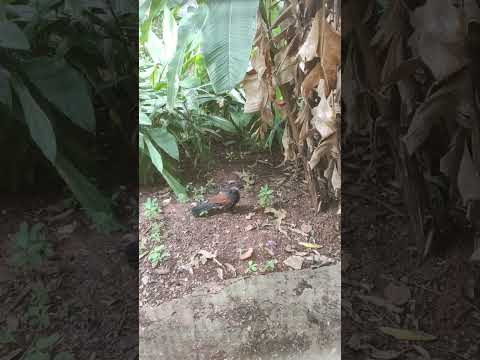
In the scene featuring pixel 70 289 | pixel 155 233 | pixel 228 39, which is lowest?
pixel 70 289

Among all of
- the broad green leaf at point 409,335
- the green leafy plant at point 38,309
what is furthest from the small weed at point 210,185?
the broad green leaf at point 409,335

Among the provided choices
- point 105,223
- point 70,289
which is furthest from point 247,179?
point 70,289

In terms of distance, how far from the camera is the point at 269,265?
1174 millimetres

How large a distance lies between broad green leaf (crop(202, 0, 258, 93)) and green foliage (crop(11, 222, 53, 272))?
1.34 ft

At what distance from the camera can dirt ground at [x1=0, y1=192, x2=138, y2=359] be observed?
1108 millimetres

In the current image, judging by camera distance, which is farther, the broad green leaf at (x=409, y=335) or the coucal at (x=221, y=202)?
the broad green leaf at (x=409, y=335)

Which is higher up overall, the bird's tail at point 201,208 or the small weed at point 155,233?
the bird's tail at point 201,208

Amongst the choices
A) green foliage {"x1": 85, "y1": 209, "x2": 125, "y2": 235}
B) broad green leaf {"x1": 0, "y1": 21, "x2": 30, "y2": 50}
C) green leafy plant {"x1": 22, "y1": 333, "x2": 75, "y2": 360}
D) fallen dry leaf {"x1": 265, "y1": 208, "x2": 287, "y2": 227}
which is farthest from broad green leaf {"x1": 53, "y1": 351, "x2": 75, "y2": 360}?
broad green leaf {"x1": 0, "y1": 21, "x2": 30, "y2": 50}

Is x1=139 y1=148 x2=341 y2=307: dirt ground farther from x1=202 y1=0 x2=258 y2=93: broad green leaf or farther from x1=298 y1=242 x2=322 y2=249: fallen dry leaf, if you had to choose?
x1=202 y1=0 x2=258 y2=93: broad green leaf

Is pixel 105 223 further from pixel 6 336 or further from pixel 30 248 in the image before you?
pixel 6 336

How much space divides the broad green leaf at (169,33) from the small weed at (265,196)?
0.29m

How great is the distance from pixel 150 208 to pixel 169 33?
0.31m

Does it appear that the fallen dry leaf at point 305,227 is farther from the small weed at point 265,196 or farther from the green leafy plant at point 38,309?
the green leafy plant at point 38,309

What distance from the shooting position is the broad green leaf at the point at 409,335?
49.6 inches
